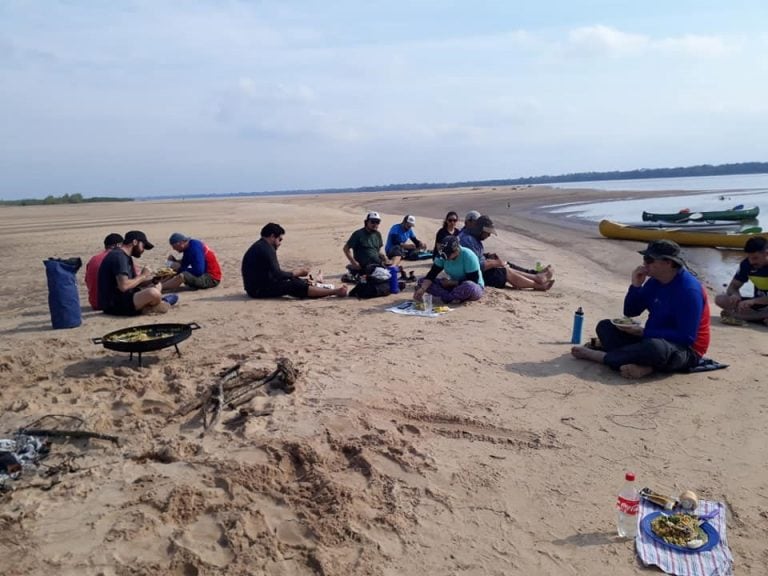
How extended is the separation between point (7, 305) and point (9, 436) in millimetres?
6228

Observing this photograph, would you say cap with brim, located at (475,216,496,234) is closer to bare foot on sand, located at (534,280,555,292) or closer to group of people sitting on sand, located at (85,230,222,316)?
bare foot on sand, located at (534,280,555,292)

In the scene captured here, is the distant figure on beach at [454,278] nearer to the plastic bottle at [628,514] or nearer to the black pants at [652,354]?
the black pants at [652,354]

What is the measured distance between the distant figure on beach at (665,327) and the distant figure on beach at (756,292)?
8.67 feet

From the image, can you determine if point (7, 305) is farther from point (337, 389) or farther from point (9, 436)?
point (337, 389)

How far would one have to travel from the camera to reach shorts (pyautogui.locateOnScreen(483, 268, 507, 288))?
9.23 metres

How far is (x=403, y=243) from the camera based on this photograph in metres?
12.8

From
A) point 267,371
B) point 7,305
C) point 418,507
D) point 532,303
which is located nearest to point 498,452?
point 418,507

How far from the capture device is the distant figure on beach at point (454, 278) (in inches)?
321

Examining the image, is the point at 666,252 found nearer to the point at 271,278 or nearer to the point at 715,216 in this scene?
the point at 271,278

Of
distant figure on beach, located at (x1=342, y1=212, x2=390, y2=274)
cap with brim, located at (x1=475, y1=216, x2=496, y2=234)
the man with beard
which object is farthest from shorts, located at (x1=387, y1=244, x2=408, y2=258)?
the man with beard

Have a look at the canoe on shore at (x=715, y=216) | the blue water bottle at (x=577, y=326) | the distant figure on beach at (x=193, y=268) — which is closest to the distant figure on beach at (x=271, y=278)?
the distant figure on beach at (x=193, y=268)

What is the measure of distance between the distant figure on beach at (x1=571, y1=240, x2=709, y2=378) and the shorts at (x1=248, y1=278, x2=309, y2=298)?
16.3 feet

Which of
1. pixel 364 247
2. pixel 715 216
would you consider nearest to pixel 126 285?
pixel 364 247

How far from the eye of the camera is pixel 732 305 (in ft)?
24.7
